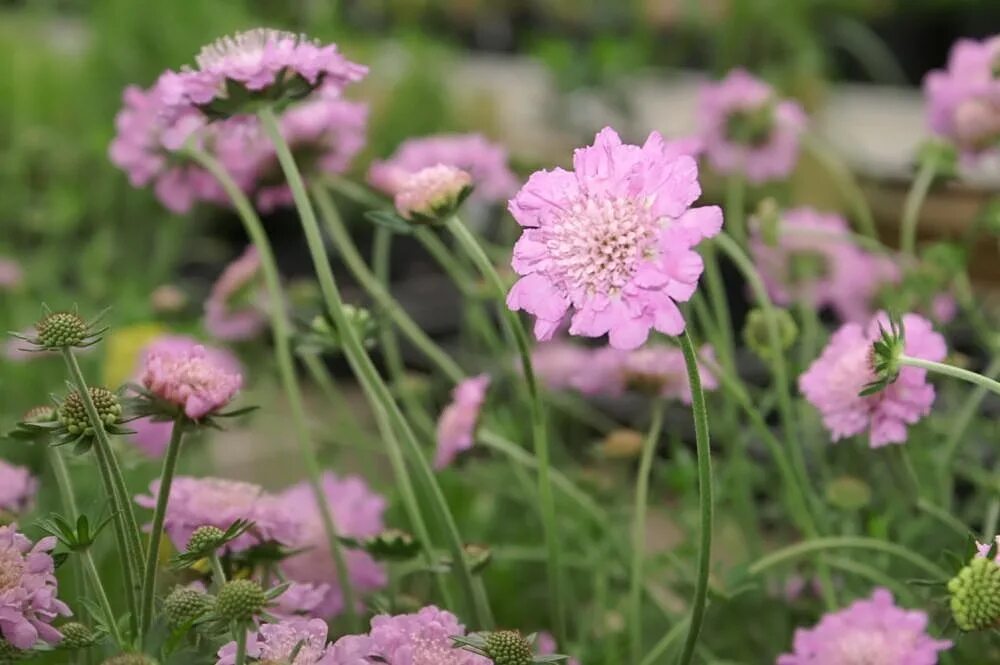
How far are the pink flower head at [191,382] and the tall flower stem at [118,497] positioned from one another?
2 cm

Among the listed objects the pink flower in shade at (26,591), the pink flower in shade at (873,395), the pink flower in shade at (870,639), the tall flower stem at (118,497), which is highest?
the pink flower in shade at (873,395)

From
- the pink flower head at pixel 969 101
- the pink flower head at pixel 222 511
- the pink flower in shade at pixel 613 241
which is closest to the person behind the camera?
the pink flower in shade at pixel 613 241

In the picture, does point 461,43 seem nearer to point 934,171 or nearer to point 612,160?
point 934,171

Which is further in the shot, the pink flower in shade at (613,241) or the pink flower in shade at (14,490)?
the pink flower in shade at (14,490)

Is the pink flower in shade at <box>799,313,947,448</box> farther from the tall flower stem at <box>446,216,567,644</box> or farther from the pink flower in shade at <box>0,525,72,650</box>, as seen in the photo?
the pink flower in shade at <box>0,525,72,650</box>

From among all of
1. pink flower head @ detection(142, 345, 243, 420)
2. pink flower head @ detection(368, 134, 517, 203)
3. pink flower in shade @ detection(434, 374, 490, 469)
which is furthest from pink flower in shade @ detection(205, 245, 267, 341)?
pink flower head @ detection(142, 345, 243, 420)

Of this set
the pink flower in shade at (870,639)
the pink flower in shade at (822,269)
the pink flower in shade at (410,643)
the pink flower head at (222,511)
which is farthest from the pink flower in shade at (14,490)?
the pink flower in shade at (822,269)

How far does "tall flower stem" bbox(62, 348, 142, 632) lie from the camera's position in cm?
33

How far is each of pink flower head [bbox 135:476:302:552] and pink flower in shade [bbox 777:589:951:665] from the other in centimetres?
16

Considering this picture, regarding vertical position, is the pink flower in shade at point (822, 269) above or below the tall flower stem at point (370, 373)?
above

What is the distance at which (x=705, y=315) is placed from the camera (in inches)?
21.8

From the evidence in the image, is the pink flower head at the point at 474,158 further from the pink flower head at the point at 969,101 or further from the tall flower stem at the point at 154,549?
the tall flower stem at the point at 154,549

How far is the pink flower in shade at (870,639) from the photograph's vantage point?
393 mm

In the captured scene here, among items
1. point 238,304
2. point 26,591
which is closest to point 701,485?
point 26,591
